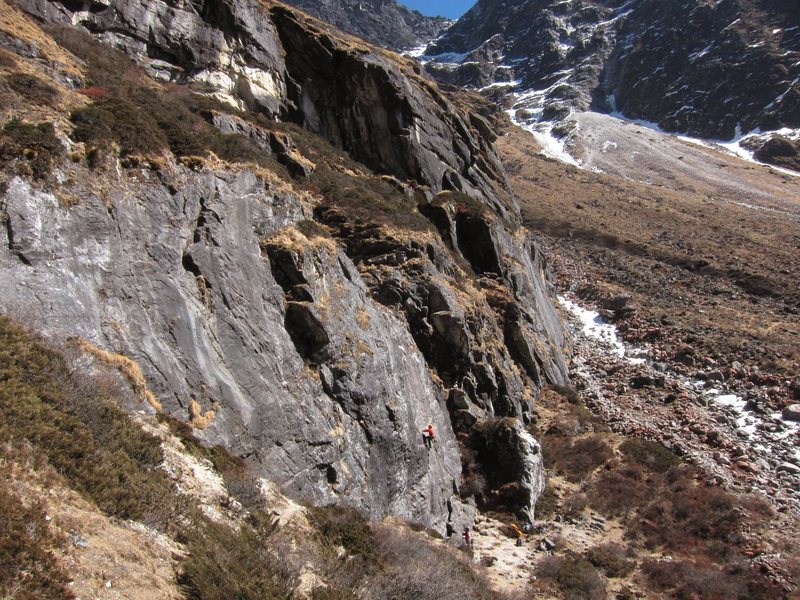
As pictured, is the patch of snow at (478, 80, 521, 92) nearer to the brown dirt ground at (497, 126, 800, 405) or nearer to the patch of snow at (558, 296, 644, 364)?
the brown dirt ground at (497, 126, 800, 405)

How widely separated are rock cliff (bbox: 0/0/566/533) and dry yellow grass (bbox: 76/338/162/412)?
220 millimetres

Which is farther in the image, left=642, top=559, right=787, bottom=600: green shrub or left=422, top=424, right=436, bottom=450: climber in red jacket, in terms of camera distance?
left=422, top=424, right=436, bottom=450: climber in red jacket

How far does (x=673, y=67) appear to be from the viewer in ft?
506

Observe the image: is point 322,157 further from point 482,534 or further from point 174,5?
point 482,534

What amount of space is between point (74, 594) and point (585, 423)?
22.5 metres

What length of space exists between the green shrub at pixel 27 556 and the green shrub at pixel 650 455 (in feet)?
69.0

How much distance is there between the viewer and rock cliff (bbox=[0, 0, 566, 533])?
10.0 meters

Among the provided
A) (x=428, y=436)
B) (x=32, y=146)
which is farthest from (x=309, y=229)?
(x=32, y=146)

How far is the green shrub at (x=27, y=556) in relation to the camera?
159 inches

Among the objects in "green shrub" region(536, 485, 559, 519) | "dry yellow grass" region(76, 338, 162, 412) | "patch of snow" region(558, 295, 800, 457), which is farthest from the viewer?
"patch of snow" region(558, 295, 800, 457)

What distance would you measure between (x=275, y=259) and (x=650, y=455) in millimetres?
17532

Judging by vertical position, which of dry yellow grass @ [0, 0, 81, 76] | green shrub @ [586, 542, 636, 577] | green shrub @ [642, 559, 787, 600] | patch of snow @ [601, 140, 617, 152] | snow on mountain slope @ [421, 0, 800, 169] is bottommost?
green shrub @ [642, 559, 787, 600]

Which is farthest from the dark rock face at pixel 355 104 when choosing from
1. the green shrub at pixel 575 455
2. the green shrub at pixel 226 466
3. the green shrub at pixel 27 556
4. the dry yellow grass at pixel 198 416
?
the green shrub at pixel 27 556

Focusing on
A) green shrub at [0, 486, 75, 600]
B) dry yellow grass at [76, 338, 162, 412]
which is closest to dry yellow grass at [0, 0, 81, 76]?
dry yellow grass at [76, 338, 162, 412]
